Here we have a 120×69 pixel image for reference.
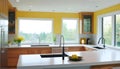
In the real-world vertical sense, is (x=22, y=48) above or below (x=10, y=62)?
above

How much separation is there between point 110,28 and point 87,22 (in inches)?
57.1

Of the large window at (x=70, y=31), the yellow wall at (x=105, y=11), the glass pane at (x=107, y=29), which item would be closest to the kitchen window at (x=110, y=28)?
the glass pane at (x=107, y=29)

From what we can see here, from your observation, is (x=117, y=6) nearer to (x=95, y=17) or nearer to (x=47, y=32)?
(x=95, y=17)

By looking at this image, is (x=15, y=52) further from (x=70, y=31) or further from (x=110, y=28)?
(x=110, y=28)

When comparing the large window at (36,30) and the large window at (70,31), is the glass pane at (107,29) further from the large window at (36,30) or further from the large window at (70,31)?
the large window at (36,30)

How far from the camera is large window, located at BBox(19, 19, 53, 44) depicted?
702 centimetres

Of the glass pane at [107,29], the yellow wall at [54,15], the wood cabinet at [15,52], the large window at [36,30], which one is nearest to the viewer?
the glass pane at [107,29]

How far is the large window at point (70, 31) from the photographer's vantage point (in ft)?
24.1

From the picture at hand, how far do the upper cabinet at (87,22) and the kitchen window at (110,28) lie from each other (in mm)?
631

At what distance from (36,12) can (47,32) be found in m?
1.03

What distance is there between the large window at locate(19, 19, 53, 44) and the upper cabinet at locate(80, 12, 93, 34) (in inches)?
59.0

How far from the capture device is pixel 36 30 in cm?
714

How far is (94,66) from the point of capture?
2865mm

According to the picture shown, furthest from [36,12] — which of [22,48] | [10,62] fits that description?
[10,62]
